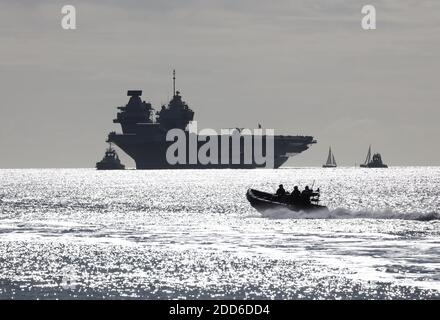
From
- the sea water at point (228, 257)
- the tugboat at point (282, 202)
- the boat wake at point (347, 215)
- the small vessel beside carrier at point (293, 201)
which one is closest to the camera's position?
the sea water at point (228, 257)

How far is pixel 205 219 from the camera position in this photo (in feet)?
285

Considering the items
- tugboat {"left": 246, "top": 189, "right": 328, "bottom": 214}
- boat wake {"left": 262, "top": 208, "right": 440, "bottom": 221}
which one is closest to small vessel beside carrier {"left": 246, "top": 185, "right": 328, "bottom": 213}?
tugboat {"left": 246, "top": 189, "right": 328, "bottom": 214}

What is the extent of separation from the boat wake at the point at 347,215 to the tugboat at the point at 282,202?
0.29m

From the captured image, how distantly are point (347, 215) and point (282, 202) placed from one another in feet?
18.6

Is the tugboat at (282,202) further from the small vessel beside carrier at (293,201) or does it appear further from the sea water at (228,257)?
the sea water at (228,257)

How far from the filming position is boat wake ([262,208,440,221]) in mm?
80375

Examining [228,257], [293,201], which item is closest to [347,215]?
[293,201]

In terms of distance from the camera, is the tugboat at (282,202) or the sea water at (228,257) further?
the tugboat at (282,202)

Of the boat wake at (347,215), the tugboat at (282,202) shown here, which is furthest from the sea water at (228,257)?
the tugboat at (282,202)

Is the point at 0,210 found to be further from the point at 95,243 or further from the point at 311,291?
the point at 311,291

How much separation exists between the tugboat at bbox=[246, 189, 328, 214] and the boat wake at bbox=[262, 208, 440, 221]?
29cm

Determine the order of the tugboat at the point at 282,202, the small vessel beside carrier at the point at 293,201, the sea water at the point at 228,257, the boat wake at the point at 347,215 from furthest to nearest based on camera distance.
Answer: the tugboat at the point at 282,202 → the small vessel beside carrier at the point at 293,201 → the boat wake at the point at 347,215 → the sea water at the point at 228,257

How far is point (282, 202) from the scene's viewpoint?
82250 millimetres

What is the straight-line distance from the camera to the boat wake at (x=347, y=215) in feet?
264
